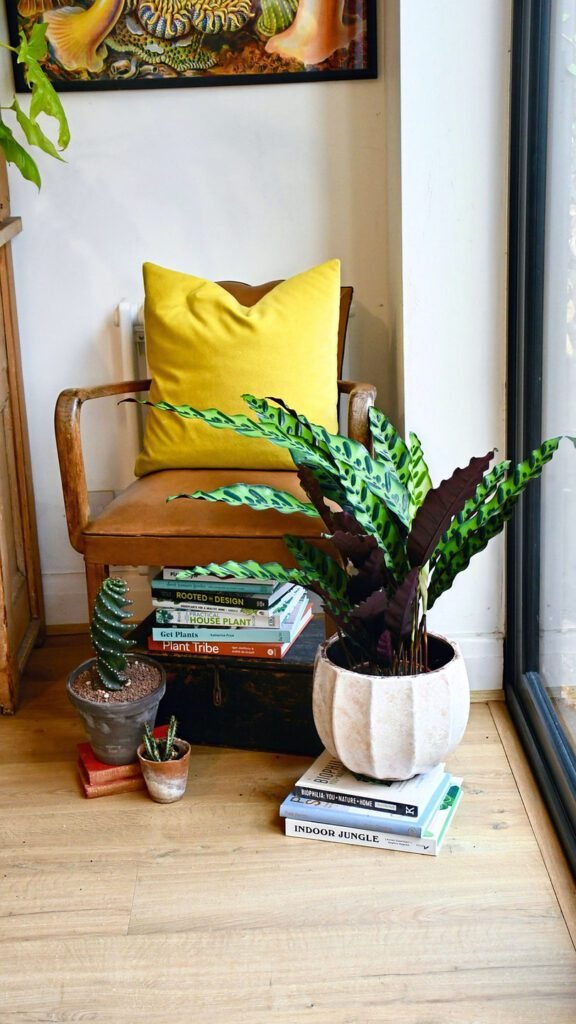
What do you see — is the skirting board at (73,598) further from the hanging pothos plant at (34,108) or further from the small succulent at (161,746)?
the hanging pothos plant at (34,108)

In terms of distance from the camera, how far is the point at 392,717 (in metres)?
1.98

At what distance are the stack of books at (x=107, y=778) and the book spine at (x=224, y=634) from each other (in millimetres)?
271

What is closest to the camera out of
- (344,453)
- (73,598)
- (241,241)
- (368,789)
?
(344,453)

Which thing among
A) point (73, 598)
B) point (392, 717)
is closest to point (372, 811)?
point (392, 717)

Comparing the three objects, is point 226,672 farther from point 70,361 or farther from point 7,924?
point 70,361

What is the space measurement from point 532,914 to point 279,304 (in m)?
1.36

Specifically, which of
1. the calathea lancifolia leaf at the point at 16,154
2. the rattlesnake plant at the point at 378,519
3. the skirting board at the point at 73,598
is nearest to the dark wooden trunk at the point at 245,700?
the rattlesnake plant at the point at 378,519

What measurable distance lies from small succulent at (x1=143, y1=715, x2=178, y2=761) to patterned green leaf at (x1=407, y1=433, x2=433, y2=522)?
64cm

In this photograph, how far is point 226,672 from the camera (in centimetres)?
233

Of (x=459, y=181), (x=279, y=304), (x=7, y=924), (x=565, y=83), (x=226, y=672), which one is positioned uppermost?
(x=565, y=83)

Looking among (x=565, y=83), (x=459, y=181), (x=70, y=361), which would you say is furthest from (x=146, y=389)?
(x=565, y=83)

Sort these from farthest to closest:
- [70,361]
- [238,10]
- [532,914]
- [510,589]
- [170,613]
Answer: [70,361], [238,10], [510,589], [170,613], [532,914]

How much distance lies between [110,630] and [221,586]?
266 millimetres

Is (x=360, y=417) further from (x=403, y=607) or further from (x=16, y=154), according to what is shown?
(x=16, y=154)
